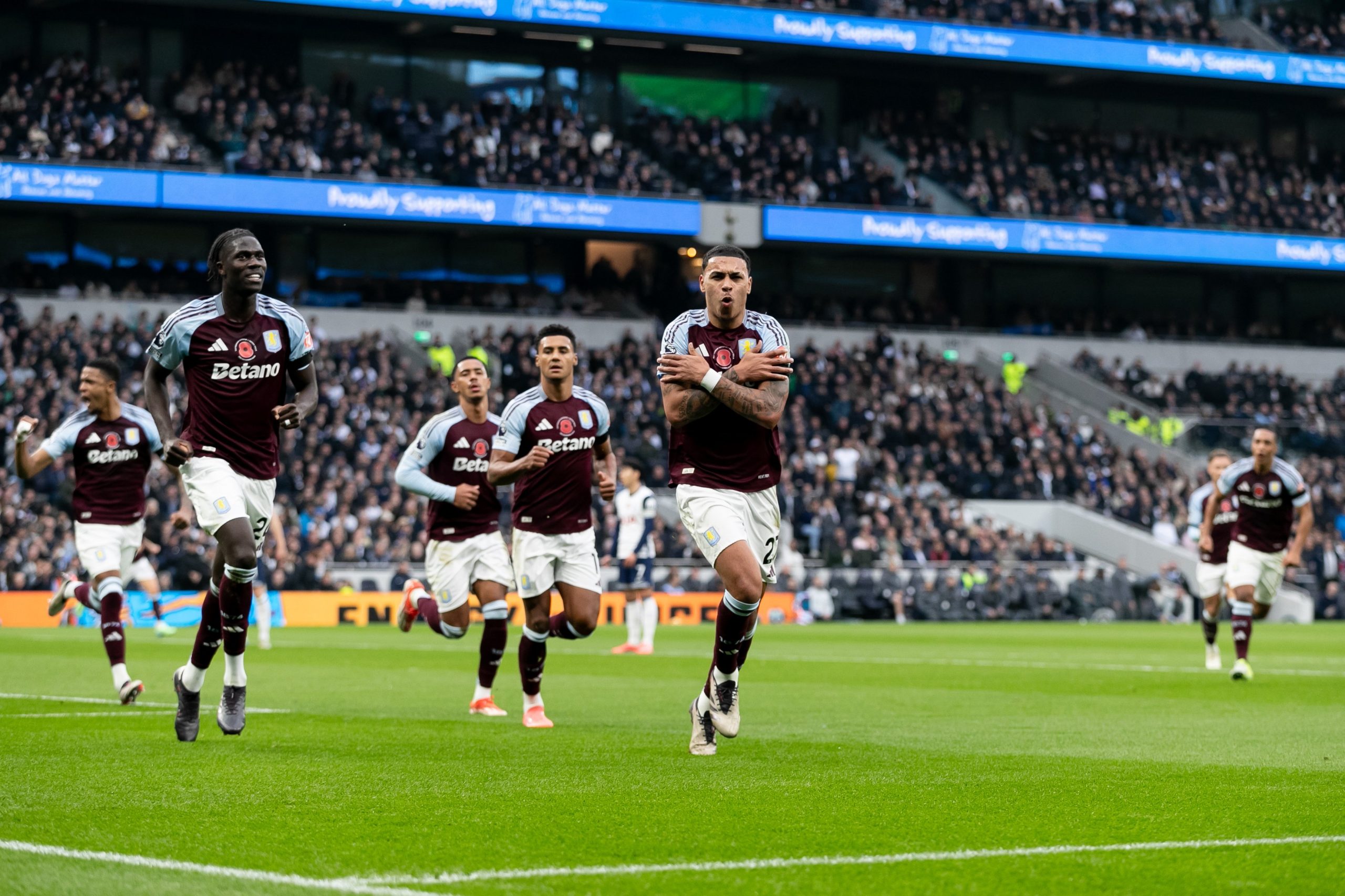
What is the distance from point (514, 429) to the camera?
37.9 ft

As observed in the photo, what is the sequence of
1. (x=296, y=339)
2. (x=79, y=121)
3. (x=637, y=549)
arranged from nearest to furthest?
(x=296, y=339)
(x=637, y=549)
(x=79, y=121)

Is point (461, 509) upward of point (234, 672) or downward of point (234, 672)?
upward

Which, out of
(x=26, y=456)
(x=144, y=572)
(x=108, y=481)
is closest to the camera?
(x=26, y=456)

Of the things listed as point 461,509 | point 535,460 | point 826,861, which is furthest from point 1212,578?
point 826,861

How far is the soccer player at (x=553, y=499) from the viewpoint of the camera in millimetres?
11555

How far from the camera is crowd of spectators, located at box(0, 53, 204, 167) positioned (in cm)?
3969

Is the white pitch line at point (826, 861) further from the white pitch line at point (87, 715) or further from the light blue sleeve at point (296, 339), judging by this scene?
the white pitch line at point (87, 715)

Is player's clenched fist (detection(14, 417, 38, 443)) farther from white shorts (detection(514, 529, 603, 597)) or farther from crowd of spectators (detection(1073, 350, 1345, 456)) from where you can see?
crowd of spectators (detection(1073, 350, 1345, 456))

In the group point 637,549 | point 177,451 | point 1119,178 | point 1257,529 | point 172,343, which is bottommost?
point 637,549

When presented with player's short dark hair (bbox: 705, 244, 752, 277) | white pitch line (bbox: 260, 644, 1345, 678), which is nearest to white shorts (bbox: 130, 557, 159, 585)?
white pitch line (bbox: 260, 644, 1345, 678)

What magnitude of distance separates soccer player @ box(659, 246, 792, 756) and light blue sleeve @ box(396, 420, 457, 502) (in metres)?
3.49

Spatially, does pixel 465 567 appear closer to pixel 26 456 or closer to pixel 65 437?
pixel 65 437

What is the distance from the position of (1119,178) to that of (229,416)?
1828 inches

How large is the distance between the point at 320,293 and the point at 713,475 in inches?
1505
